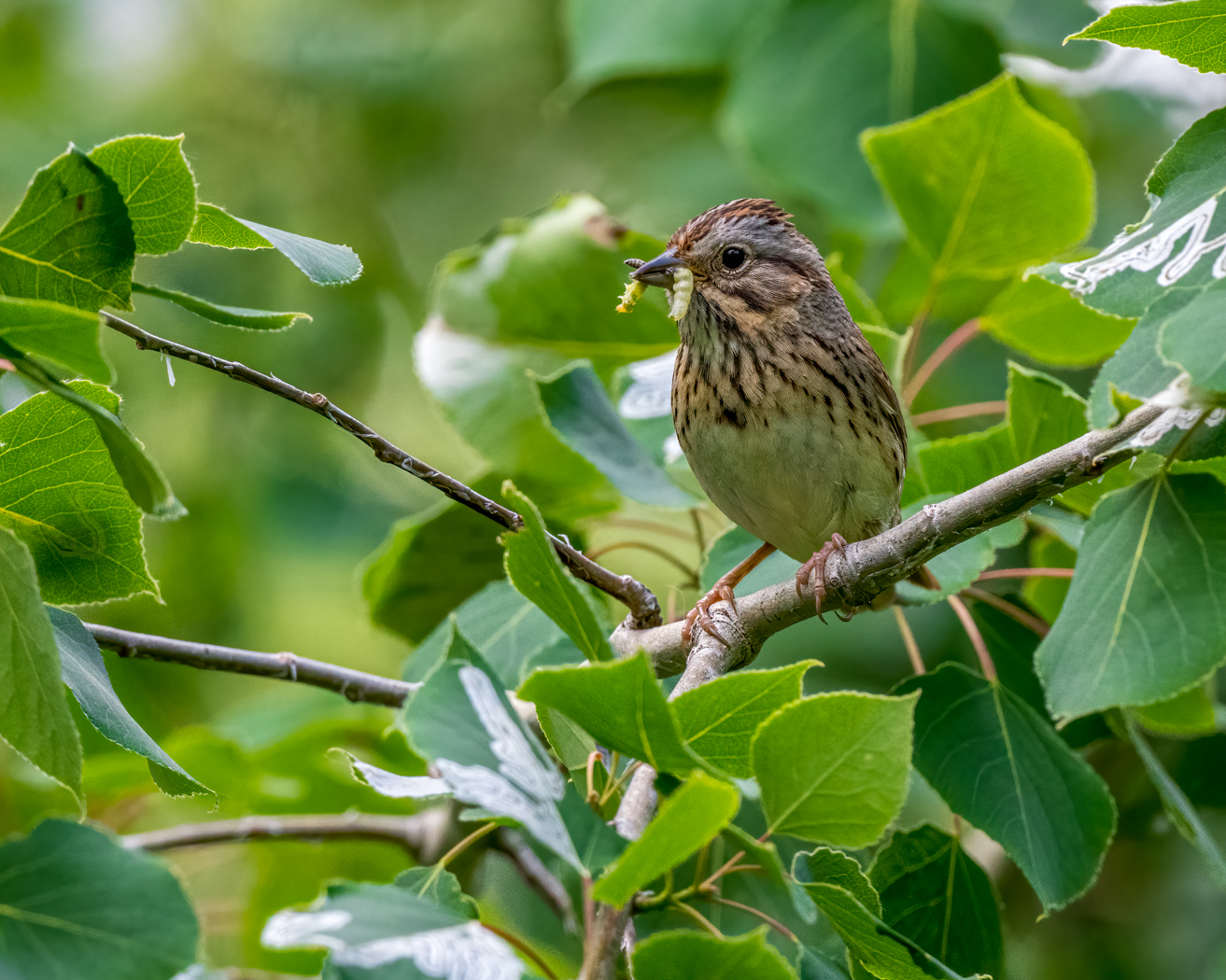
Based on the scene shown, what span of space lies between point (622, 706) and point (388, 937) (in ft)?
1.00

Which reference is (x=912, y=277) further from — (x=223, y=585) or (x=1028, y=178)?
(x=223, y=585)

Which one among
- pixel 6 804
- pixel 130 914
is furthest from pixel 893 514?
pixel 6 804

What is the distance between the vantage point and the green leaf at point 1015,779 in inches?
80.5

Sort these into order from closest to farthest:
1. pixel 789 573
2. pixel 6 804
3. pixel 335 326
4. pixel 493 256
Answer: pixel 789 573 < pixel 493 256 < pixel 6 804 < pixel 335 326

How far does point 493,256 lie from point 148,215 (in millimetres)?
1732

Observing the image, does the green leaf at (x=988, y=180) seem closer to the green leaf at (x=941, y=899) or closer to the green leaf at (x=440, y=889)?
the green leaf at (x=941, y=899)

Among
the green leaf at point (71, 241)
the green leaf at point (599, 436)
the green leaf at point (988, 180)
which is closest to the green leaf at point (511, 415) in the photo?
the green leaf at point (599, 436)

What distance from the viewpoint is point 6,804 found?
393 cm

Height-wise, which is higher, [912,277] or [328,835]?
[912,277]

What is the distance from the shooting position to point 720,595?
237 centimetres

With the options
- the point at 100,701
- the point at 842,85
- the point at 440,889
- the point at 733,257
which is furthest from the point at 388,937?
the point at 842,85

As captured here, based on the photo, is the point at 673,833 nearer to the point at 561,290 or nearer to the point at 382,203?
the point at 561,290

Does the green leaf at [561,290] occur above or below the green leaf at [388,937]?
above

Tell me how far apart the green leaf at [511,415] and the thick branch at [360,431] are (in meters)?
1.08
